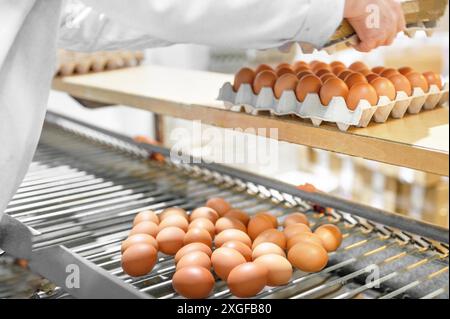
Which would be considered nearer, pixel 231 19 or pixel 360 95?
pixel 231 19

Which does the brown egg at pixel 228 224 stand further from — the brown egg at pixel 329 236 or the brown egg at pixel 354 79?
the brown egg at pixel 354 79

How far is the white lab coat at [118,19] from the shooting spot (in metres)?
1.07

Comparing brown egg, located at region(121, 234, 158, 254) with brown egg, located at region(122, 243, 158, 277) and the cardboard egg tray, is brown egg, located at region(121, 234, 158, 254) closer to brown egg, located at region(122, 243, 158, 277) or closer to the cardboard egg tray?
brown egg, located at region(122, 243, 158, 277)

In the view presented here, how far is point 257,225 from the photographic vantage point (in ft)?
4.89

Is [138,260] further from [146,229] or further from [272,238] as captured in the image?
[272,238]

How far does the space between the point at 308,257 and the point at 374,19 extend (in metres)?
0.54

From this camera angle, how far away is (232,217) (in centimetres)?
154

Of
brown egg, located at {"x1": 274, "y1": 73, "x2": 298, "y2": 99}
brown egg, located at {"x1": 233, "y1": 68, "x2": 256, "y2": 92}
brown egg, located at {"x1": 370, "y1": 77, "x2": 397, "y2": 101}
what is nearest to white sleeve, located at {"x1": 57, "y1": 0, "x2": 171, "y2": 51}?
brown egg, located at {"x1": 233, "y1": 68, "x2": 256, "y2": 92}

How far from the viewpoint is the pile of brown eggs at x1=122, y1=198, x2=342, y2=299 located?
1169 millimetres

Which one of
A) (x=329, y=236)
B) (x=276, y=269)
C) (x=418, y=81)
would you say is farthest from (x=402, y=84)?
(x=276, y=269)

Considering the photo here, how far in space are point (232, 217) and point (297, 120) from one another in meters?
0.35

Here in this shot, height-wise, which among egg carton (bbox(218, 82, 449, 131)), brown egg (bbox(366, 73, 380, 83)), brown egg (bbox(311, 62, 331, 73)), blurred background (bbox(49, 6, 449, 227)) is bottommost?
blurred background (bbox(49, 6, 449, 227))

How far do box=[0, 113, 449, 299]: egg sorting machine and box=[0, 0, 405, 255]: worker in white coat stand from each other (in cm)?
26

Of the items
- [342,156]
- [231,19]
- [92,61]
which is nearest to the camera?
[231,19]
